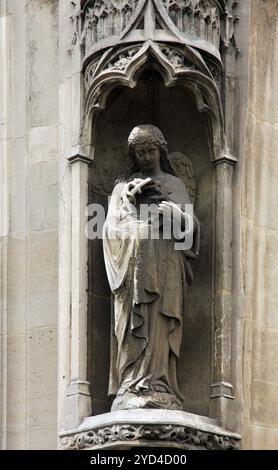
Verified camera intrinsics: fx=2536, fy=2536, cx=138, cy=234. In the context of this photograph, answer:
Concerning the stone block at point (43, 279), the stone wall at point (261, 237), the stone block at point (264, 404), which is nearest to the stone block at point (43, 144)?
the stone block at point (43, 279)

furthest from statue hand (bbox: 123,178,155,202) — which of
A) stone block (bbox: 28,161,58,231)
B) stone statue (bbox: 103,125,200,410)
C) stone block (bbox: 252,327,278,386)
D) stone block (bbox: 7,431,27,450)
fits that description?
stone block (bbox: 7,431,27,450)

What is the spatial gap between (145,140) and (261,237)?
1.09 meters

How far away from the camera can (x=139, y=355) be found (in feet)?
56.4

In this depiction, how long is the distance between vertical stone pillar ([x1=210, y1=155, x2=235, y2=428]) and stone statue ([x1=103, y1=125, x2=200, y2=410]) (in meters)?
0.19

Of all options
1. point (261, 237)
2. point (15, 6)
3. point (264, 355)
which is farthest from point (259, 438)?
point (15, 6)

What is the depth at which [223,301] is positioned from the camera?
57.4 ft

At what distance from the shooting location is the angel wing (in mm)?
17859

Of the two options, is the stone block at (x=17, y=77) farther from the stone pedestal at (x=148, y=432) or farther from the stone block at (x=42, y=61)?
the stone pedestal at (x=148, y=432)

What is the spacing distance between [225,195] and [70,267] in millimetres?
1184

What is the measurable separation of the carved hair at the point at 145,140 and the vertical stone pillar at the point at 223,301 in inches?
15.5

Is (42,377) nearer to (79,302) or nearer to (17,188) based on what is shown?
(79,302)

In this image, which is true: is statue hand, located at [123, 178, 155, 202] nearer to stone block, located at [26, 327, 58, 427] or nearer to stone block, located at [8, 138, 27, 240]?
stone block, located at [8, 138, 27, 240]

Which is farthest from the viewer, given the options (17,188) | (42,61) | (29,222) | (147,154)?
(42,61)

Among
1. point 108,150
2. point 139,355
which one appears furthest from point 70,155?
point 139,355
